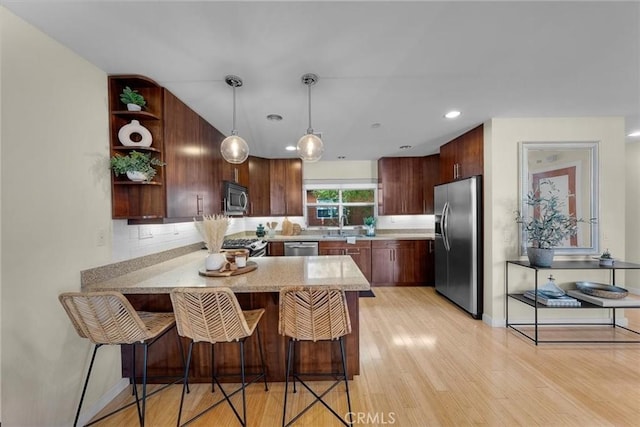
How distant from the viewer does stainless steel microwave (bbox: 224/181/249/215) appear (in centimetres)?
318

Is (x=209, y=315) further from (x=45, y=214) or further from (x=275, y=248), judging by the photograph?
(x=275, y=248)

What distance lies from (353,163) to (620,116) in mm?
3494

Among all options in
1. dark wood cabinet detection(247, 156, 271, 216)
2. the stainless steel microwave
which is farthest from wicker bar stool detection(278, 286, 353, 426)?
dark wood cabinet detection(247, 156, 271, 216)

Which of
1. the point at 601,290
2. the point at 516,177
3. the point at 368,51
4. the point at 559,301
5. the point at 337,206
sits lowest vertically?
the point at 559,301

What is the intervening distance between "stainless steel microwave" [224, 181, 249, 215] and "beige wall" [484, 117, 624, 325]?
125 inches

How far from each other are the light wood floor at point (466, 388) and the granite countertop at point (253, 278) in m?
0.84

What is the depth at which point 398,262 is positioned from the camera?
438 centimetres

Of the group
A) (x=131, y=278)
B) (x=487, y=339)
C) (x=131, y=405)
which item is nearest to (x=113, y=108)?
(x=131, y=278)

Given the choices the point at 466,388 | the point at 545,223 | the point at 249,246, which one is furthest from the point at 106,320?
the point at 545,223

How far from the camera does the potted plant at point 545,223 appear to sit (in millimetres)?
2561

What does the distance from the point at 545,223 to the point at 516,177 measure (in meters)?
0.57

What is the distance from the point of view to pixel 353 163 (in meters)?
5.04

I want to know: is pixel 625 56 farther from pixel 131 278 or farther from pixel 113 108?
pixel 131 278

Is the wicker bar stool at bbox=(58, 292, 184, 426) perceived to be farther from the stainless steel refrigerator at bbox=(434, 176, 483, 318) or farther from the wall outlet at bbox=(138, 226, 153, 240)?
the stainless steel refrigerator at bbox=(434, 176, 483, 318)
